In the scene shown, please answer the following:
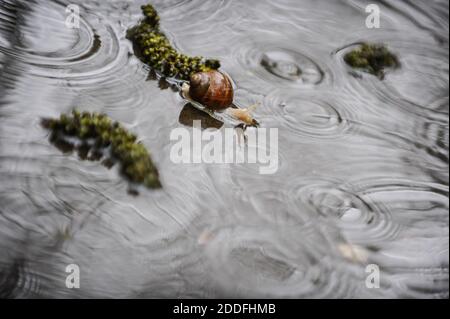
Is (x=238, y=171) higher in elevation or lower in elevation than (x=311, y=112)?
lower

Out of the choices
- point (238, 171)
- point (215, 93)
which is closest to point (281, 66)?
point (215, 93)

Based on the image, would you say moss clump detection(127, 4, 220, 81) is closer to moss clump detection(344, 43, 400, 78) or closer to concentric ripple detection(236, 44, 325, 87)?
concentric ripple detection(236, 44, 325, 87)

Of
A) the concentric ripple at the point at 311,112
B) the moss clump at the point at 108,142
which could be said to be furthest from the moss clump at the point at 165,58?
the moss clump at the point at 108,142

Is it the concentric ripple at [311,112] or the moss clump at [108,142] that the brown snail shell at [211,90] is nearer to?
the concentric ripple at [311,112]

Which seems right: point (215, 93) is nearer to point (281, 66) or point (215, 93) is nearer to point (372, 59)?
point (281, 66)

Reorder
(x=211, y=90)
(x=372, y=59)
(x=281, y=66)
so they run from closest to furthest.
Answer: (x=211, y=90), (x=281, y=66), (x=372, y=59)
